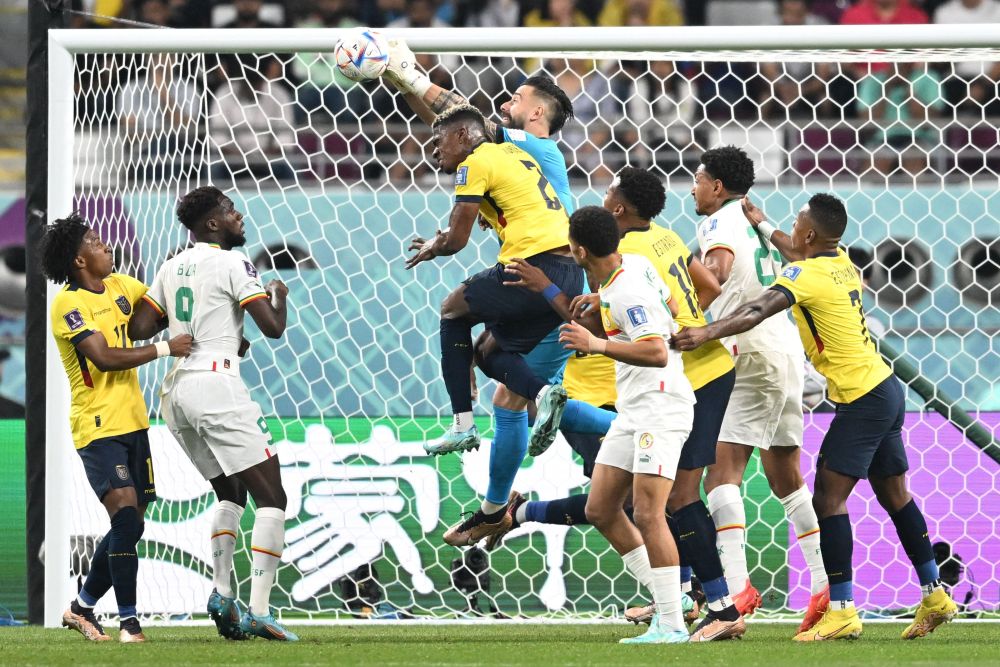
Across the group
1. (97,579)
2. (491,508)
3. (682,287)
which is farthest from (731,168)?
(97,579)

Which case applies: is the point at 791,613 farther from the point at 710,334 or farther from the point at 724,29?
the point at 724,29

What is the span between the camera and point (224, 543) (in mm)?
6305

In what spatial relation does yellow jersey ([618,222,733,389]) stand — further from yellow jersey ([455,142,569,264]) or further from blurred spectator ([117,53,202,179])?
blurred spectator ([117,53,202,179])

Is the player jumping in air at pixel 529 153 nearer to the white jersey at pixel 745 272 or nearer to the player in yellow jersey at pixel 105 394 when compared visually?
the white jersey at pixel 745 272

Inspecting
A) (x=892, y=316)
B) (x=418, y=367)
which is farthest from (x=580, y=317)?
(x=892, y=316)

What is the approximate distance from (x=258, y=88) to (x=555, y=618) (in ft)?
19.5

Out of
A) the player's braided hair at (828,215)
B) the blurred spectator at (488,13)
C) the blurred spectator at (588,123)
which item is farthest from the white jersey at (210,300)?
the blurred spectator at (488,13)

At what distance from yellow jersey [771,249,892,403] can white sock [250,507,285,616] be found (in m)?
2.43

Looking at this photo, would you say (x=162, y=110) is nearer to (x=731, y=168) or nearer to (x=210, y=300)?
(x=210, y=300)

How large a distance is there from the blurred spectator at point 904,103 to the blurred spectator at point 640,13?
8.06ft

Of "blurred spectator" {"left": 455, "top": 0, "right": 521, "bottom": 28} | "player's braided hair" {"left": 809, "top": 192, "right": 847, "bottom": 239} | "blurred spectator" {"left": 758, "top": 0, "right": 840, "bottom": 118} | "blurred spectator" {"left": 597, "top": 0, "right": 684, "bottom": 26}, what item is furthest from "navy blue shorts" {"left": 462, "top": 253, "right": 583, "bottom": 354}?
"blurred spectator" {"left": 455, "top": 0, "right": 521, "bottom": 28}

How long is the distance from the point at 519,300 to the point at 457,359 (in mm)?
453

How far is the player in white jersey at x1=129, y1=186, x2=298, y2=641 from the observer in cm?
610

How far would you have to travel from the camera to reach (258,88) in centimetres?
1169
